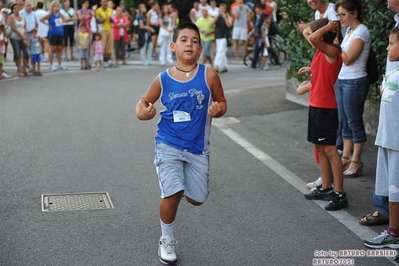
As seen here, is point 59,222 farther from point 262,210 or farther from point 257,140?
point 257,140

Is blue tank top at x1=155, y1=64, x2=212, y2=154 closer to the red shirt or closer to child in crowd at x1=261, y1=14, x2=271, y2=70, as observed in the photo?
the red shirt

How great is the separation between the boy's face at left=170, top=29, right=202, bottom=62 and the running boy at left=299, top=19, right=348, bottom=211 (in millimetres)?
1755

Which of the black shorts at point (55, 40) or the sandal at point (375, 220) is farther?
the black shorts at point (55, 40)

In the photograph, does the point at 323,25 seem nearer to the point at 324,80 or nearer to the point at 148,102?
the point at 324,80

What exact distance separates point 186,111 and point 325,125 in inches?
80.6

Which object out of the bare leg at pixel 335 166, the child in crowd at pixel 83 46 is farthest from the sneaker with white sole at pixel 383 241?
the child in crowd at pixel 83 46

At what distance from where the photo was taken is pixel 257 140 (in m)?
10.4

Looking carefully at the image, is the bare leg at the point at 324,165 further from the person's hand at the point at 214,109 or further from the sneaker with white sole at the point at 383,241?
the person's hand at the point at 214,109

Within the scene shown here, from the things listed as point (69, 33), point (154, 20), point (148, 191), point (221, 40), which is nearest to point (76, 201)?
point (148, 191)

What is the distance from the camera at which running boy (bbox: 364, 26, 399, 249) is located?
567 cm

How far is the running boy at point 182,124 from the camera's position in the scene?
17.8 ft

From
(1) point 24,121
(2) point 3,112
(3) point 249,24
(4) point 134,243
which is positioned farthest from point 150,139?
(3) point 249,24

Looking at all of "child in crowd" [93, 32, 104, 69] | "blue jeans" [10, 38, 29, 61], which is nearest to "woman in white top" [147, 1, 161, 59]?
"child in crowd" [93, 32, 104, 69]

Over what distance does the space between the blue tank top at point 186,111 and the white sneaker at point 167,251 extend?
27.2 inches
